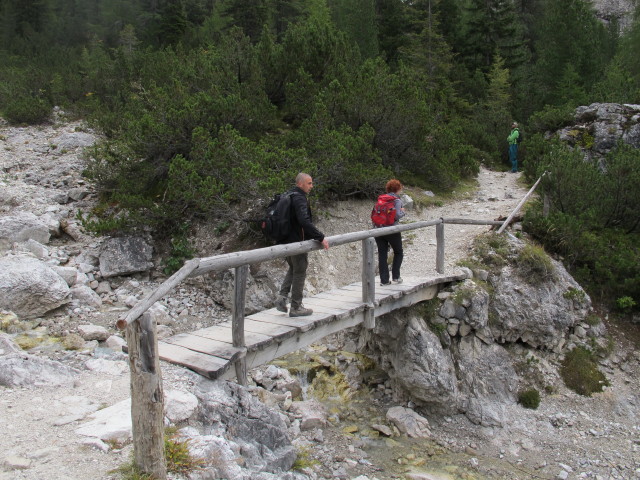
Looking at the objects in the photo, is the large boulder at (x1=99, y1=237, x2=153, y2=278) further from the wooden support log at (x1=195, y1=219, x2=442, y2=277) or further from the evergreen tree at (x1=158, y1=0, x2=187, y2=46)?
the evergreen tree at (x1=158, y1=0, x2=187, y2=46)

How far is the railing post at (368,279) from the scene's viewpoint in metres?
6.52

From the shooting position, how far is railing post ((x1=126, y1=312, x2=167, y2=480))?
317cm

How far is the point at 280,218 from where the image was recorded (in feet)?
17.3

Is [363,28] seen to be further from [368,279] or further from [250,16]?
[368,279]

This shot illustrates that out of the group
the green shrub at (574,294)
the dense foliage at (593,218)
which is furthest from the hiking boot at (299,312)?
the dense foliage at (593,218)

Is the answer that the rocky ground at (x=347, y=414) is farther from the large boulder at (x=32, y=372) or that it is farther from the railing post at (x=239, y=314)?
the railing post at (x=239, y=314)

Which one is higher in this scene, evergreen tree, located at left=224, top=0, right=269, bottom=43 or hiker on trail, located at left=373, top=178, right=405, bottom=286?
evergreen tree, located at left=224, top=0, right=269, bottom=43

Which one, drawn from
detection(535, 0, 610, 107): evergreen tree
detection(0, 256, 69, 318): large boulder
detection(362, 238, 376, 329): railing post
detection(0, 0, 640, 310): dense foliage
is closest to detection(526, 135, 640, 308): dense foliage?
detection(0, 0, 640, 310): dense foliage

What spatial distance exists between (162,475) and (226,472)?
0.54 metres

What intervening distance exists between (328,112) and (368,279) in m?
6.92

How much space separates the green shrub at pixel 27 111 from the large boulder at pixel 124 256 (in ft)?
37.1

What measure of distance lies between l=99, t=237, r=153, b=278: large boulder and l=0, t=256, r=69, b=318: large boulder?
4.46 ft

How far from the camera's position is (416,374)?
8.08 metres

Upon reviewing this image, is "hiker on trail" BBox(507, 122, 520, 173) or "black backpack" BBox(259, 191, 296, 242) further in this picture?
"hiker on trail" BBox(507, 122, 520, 173)
